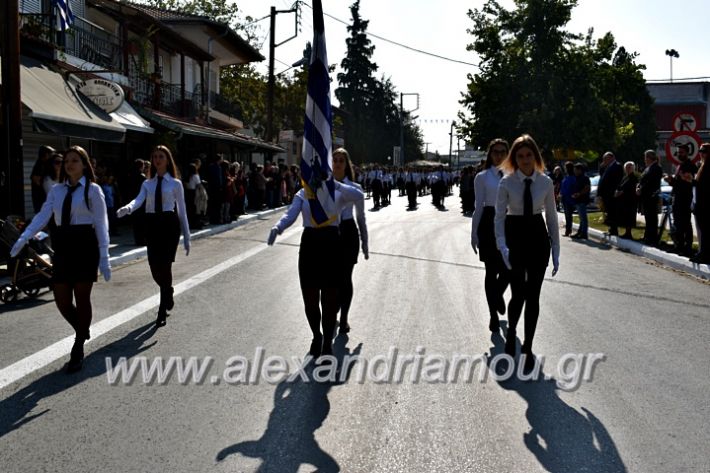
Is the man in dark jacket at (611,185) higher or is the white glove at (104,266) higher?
the man in dark jacket at (611,185)

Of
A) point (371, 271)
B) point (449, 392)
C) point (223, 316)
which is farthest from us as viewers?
point (371, 271)

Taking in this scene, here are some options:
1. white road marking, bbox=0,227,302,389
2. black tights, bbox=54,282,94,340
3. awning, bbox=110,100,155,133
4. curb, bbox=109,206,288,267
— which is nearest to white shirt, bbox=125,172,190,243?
white road marking, bbox=0,227,302,389

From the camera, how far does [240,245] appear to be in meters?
15.4

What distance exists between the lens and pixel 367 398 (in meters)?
4.97

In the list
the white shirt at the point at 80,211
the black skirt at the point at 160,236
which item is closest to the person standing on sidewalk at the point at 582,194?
the black skirt at the point at 160,236

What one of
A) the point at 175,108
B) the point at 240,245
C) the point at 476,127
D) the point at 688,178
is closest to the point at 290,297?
the point at 240,245

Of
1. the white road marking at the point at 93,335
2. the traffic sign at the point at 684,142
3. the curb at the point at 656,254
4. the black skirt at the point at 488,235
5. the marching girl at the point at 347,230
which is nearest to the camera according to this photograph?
the white road marking at the point at 93,335

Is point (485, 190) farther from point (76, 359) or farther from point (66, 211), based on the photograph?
point (76, 359)

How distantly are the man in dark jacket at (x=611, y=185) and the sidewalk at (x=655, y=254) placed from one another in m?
0.37

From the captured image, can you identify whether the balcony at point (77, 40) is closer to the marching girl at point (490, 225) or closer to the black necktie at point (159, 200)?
the black necktie at point (159, 200)

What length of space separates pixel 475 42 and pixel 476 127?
4636 millimetres

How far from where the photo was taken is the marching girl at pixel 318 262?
5.89m

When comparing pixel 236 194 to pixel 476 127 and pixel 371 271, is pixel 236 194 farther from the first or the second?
pixel 476 127

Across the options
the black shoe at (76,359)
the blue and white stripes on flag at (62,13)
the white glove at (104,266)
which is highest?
the blue and white stripes on flag at (62,13)
